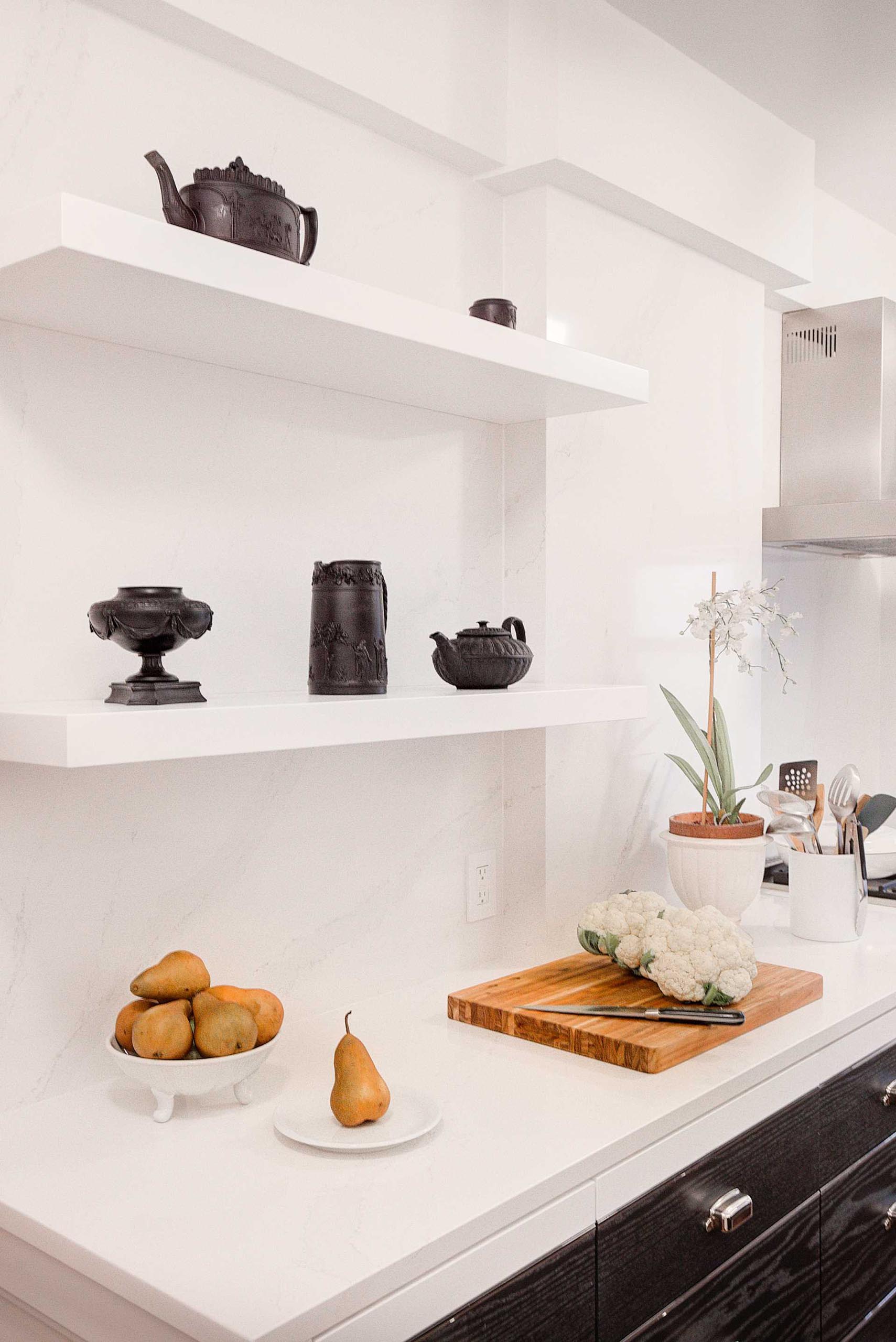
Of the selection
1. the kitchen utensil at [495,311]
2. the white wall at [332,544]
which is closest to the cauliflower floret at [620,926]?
the white wall at [332,544]

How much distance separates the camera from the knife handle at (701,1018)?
65.5 inches

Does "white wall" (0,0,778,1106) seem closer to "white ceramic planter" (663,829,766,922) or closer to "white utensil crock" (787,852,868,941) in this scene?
"white ceramic planter" (663,829,766,922)

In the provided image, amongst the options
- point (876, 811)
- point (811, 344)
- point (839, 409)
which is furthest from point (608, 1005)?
point (811, 344)

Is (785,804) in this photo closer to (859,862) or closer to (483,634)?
(859,862)

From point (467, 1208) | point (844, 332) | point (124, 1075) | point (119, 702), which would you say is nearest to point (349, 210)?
point (119, 702)

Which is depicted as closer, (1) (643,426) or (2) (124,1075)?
(2) (124,1075)

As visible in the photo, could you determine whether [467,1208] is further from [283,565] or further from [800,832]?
[800,832]

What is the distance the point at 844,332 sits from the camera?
3.03m

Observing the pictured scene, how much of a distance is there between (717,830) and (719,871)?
8 cm

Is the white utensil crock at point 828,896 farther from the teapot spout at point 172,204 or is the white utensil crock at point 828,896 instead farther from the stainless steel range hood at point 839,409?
the teapot spout at point 172,204

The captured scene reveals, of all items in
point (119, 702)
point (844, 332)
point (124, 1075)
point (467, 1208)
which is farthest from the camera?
point (844, 332)

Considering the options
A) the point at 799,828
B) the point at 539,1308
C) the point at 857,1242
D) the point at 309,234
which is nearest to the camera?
the point at 539,1308

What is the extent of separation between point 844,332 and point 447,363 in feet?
5.78

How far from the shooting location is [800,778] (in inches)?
116
